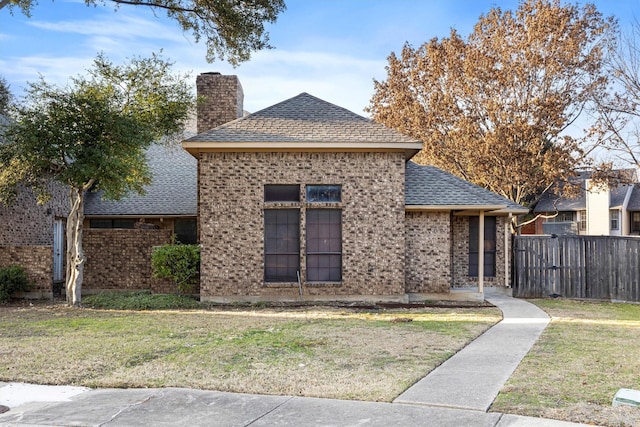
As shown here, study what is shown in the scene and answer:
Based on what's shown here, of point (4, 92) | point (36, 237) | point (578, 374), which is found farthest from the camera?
point (4, 92)

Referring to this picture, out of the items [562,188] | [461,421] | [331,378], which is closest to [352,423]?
[461,421]

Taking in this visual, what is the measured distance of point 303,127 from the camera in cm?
1594

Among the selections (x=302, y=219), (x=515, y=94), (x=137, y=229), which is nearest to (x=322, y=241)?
(x=302, y=219)

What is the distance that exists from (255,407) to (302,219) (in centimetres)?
962

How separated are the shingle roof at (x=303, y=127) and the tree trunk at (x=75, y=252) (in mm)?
3427

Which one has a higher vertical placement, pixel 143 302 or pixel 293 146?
pixel 293 146

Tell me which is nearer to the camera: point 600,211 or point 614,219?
point 600,211

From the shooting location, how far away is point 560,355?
28.8 feet

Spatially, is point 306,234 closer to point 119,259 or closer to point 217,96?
point 217,96

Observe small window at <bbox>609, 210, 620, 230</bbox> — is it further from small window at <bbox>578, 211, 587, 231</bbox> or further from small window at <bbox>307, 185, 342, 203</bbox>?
small window at <bbox>307, 185, 342, 203</bbox>

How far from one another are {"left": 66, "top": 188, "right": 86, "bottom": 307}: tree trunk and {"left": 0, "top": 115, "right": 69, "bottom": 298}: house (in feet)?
3.51

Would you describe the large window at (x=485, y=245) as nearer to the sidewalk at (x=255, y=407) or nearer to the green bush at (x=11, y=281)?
the sidewalk at (x=255, y=407)

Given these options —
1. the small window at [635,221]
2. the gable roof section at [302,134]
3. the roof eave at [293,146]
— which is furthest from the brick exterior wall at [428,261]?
the small window at [635,221]

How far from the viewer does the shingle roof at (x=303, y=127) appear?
15312 millimetres
